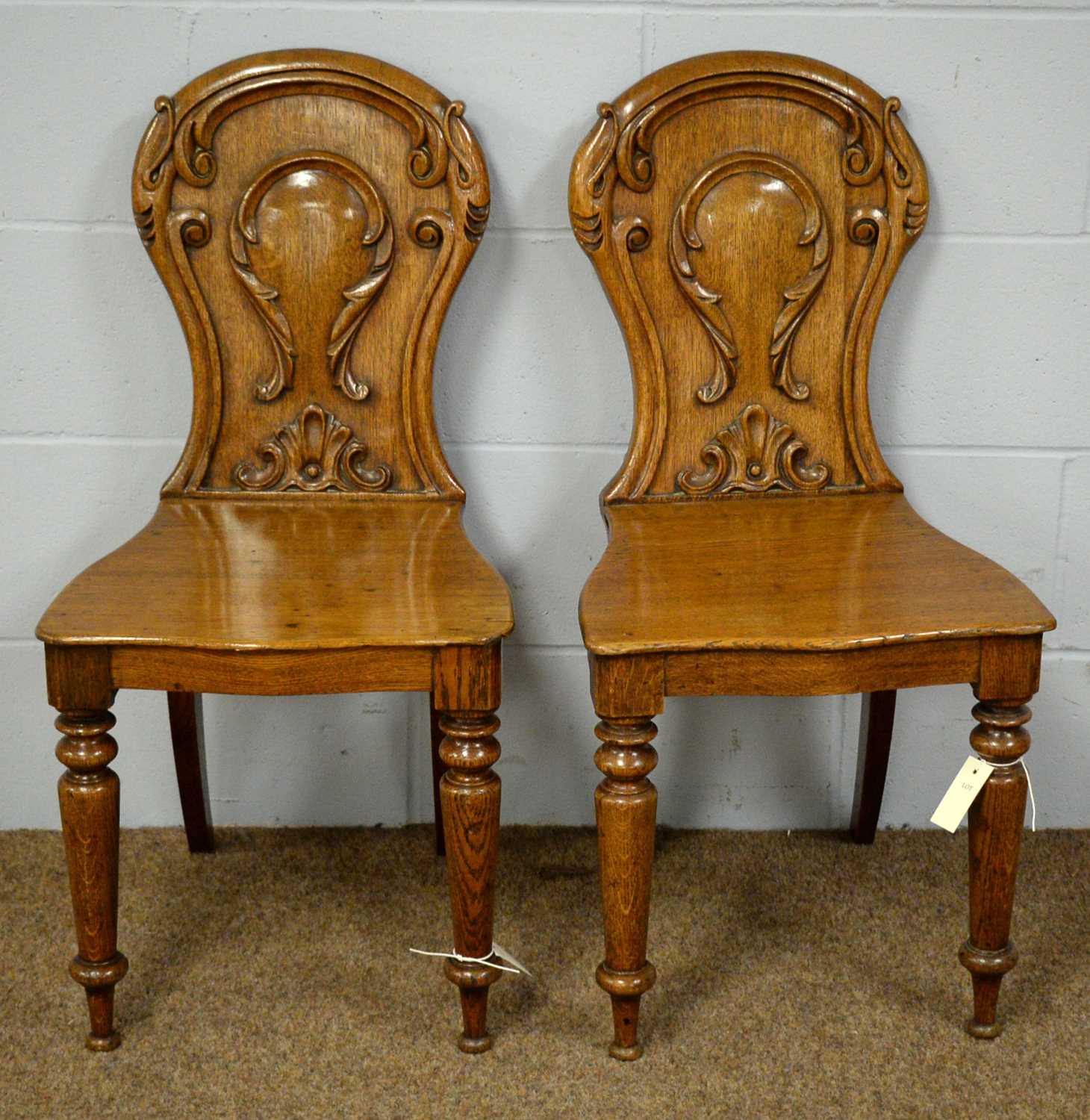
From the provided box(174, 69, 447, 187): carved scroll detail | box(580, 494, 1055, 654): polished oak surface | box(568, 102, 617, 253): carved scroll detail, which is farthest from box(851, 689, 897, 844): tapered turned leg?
box(174, 69, 447, 187): carved scroll detail

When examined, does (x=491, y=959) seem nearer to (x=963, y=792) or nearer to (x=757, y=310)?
(x=963, y=792)

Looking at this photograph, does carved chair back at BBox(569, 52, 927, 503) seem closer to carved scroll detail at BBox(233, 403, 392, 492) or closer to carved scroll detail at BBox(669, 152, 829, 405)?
carved scroll detail at BBox(669, 152, 829, 405)

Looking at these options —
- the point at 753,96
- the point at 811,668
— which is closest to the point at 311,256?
the point at 753,96

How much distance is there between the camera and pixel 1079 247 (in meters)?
1.72

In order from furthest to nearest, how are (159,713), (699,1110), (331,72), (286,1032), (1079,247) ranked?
1. (159,713)
2. (1079,247)
3. (331,72)
4. (286,1032)
5. (699,1110)

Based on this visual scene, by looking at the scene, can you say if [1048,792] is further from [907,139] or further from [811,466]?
[907,139]

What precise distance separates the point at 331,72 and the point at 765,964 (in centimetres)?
116

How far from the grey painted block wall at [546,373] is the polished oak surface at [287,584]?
9.7 inches

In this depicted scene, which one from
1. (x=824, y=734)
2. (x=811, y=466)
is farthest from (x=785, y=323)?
(x=824, y=734)

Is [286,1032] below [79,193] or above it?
below

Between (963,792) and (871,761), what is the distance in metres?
0.42

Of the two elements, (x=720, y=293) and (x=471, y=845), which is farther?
(x=720, y=293)

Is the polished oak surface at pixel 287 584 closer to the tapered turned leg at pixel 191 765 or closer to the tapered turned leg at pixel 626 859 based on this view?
the tapered turned leg at pixel 626 859

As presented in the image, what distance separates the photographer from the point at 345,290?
1.63 meters
